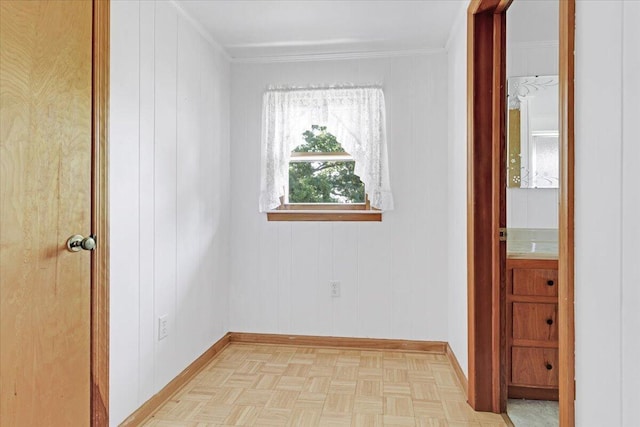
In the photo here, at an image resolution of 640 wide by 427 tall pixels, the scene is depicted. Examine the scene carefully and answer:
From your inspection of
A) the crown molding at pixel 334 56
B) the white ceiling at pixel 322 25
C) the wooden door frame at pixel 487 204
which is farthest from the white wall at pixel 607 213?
the crown molding at pixel 334 56

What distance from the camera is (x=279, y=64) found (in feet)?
11.0

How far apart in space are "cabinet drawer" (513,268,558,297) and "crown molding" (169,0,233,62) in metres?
2.43

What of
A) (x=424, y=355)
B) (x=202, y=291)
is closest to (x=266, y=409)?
(x=202, y=291)

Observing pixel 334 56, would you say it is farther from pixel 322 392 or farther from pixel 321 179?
pixel 322 392

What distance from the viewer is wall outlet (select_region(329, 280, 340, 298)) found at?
10.7 feet

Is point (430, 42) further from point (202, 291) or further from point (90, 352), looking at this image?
point (90, 352)

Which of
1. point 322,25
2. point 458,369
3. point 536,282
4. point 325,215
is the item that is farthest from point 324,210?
point 536,282

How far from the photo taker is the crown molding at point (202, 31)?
2.51 m

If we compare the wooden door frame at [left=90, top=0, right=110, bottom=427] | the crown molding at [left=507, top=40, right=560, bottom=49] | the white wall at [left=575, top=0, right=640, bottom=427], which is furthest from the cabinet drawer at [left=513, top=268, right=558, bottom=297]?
the wooden door frame at [left=90, top=0, right=110, bottom=427]

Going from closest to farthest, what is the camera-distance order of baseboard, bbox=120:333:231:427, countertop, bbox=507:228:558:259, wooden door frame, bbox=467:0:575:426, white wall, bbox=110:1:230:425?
1. white wall, bbox=110:1:230:425
2. baseboard, bbox=120:333:231:427
3. wooden door frame, bbox=467:0:575:426
4. countertop, bbox=507:228:558:259

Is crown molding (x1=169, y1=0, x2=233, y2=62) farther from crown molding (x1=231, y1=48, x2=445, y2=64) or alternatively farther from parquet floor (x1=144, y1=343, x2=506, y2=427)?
parquet floor (x1=144, y1=343, x2=506, y2=427)

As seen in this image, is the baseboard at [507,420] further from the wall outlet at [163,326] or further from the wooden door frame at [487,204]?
the wall outlet at [163,326]

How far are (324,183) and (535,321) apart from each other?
1750mm

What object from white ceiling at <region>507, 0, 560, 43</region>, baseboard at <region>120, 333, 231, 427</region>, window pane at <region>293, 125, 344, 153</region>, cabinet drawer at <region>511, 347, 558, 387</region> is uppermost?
white ceiling at <region>507, 0, 560, 43</region>
